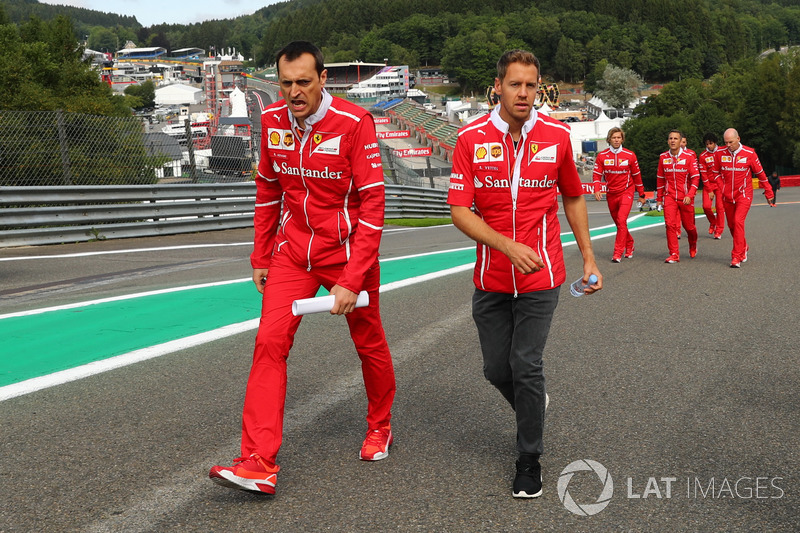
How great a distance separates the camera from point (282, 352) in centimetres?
393

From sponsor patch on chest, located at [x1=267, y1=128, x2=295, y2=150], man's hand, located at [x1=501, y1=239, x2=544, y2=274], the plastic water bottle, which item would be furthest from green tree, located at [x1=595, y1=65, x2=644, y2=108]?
man's hand, located at [x1=501, y1=239, x2=544, y2=274]

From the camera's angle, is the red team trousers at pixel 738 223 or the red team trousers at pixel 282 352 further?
the red team trousers at pixel 738 223

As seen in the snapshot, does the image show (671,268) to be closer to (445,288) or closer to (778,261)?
(778,261)

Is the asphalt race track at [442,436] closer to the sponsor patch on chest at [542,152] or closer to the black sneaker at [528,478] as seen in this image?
the black sneaker at [528,478]

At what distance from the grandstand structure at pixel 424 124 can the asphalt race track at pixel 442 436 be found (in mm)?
107405

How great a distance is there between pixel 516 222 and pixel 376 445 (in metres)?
1.28

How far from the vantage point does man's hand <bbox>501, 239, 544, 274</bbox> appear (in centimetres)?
378

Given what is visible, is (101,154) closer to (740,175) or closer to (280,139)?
(740,175)

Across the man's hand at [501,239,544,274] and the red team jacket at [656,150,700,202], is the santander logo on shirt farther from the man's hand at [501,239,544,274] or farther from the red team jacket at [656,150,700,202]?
the red team jacket at [656,150,700,202]

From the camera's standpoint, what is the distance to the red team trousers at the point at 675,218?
12.4 m

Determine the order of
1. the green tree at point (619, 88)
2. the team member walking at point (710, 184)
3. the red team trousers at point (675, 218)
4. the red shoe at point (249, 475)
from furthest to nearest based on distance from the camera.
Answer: the green tree at point (619, 88) → the team member walking at point (710, 184) → the red team trousers at point (675, 218) → the red shoe at point (249, 475)

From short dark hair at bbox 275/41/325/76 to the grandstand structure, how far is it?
10984 cm

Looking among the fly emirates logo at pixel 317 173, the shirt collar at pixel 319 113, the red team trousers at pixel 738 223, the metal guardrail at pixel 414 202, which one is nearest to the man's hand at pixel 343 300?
the fly emirates logo at pixel 317 173

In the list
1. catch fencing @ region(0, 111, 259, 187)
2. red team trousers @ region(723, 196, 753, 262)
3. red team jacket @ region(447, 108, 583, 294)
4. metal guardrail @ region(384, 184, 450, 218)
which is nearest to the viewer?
red team jacket @ region(447, 108, 583, 294)
